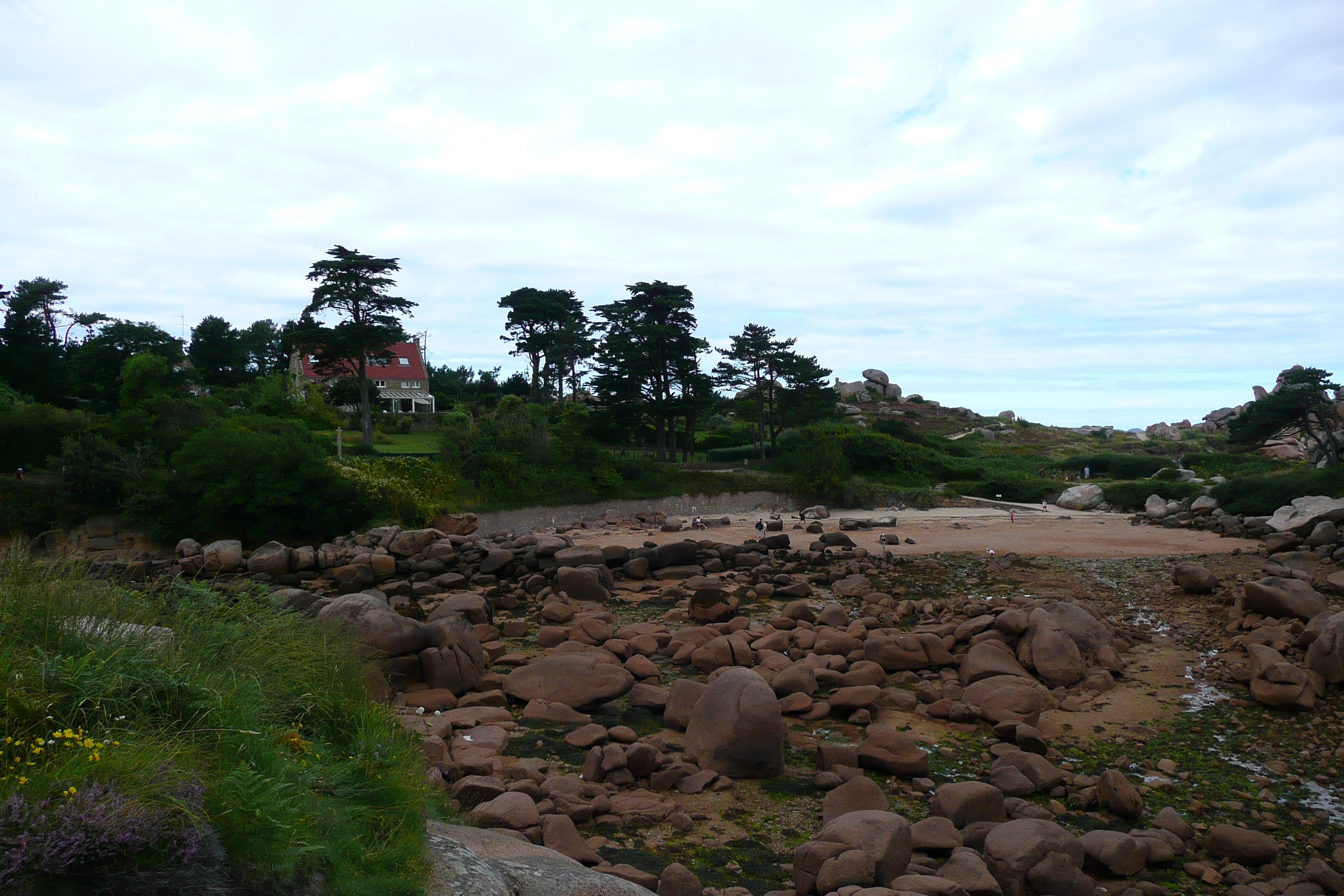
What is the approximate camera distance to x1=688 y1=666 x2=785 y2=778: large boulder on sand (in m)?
8.02

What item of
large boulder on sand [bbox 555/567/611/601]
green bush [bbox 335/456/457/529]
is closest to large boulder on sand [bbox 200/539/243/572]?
green bush [bbox 335/456/457/529]

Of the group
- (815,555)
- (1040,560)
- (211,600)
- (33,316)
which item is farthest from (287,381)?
(211,600)

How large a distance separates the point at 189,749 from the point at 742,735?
→ 5.50 meters

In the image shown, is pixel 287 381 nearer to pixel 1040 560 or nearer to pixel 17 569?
pixel 1040 560

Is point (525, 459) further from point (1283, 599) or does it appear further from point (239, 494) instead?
point (1283, 599)

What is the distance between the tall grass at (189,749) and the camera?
9.70 ft

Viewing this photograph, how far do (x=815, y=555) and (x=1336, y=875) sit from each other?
16.6 metres

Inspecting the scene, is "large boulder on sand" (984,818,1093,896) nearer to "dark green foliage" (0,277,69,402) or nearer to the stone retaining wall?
the stone retaining wall

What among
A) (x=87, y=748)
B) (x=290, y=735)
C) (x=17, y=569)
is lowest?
(x=290, y=735)

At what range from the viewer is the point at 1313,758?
8859 millimetres

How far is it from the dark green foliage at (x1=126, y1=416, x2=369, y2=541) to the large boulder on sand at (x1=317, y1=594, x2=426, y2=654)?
645 inches

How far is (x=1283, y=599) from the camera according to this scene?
42.7 ft

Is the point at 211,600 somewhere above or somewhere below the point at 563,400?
below

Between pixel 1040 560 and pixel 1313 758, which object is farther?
pixel 1040 560
